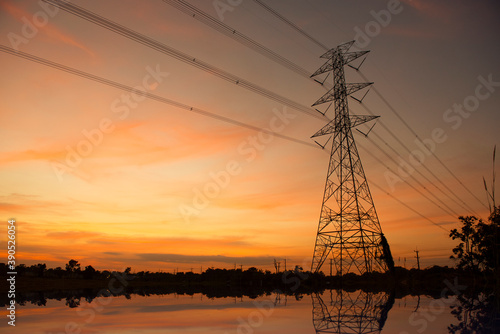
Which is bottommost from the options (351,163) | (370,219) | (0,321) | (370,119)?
(0,321)

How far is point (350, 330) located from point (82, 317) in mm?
13814

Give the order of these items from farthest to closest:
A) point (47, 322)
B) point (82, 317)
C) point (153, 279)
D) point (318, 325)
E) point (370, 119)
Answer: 1. point (153, 279)
2. point (370, 119)
3. point (82, 317)
4. point (47, 322)
5. point (318, 325)

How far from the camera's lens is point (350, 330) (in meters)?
14.3

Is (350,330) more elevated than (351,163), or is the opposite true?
(351,163)

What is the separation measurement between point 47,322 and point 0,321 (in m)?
2.47

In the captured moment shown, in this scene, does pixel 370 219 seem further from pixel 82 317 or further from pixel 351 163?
A: pixel 82 317

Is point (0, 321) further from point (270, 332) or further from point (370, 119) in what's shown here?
point (370, 119)

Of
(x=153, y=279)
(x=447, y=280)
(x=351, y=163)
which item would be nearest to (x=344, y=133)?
(x=351, y=163)

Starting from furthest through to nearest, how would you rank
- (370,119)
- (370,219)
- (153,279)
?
(153,279) → (370,219) → (370,119)

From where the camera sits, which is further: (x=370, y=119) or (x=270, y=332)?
(x=370, y=119)

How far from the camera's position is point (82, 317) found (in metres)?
20.2

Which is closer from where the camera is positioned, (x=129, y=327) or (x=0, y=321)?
(x=129, y=327)

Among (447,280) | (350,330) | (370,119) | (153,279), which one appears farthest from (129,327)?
(153,279)

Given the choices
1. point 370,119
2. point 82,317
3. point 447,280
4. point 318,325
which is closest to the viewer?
point 318,325
